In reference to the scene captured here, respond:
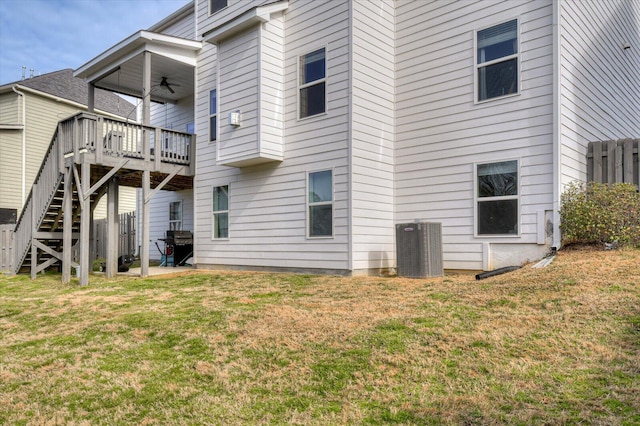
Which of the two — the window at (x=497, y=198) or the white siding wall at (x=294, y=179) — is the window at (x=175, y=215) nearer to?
the white siding wall at (x=294, y=179)

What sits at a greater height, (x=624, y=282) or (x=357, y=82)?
(x=357, y=82)

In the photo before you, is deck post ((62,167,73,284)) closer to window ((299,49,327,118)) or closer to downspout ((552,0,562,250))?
window ((299,49,327,118))

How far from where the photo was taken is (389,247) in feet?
31.6

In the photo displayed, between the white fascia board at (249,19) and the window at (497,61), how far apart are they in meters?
4.20

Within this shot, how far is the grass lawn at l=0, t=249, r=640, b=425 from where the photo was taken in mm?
3070

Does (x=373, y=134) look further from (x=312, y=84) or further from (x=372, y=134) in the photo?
(x=312, y=84)

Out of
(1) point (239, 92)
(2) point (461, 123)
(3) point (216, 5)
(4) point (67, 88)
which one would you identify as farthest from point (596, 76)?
(4) point (67, 88)

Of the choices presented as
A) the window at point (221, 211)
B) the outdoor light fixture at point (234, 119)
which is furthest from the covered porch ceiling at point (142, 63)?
the window at point (221, 211)

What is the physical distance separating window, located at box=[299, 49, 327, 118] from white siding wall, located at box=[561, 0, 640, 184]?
14.2ft

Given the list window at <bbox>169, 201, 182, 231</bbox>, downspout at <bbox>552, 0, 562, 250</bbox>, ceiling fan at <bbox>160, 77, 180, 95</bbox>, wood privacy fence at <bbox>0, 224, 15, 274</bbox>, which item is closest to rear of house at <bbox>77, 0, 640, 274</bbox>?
downspout at <bbox>552, 0, 562, 250</bbox>

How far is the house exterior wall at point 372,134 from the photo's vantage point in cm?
899

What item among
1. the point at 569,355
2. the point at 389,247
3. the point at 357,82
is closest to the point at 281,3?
the point at 357,82

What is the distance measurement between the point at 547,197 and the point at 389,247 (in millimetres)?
3121

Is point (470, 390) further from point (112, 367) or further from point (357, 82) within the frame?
point (357, 82)
